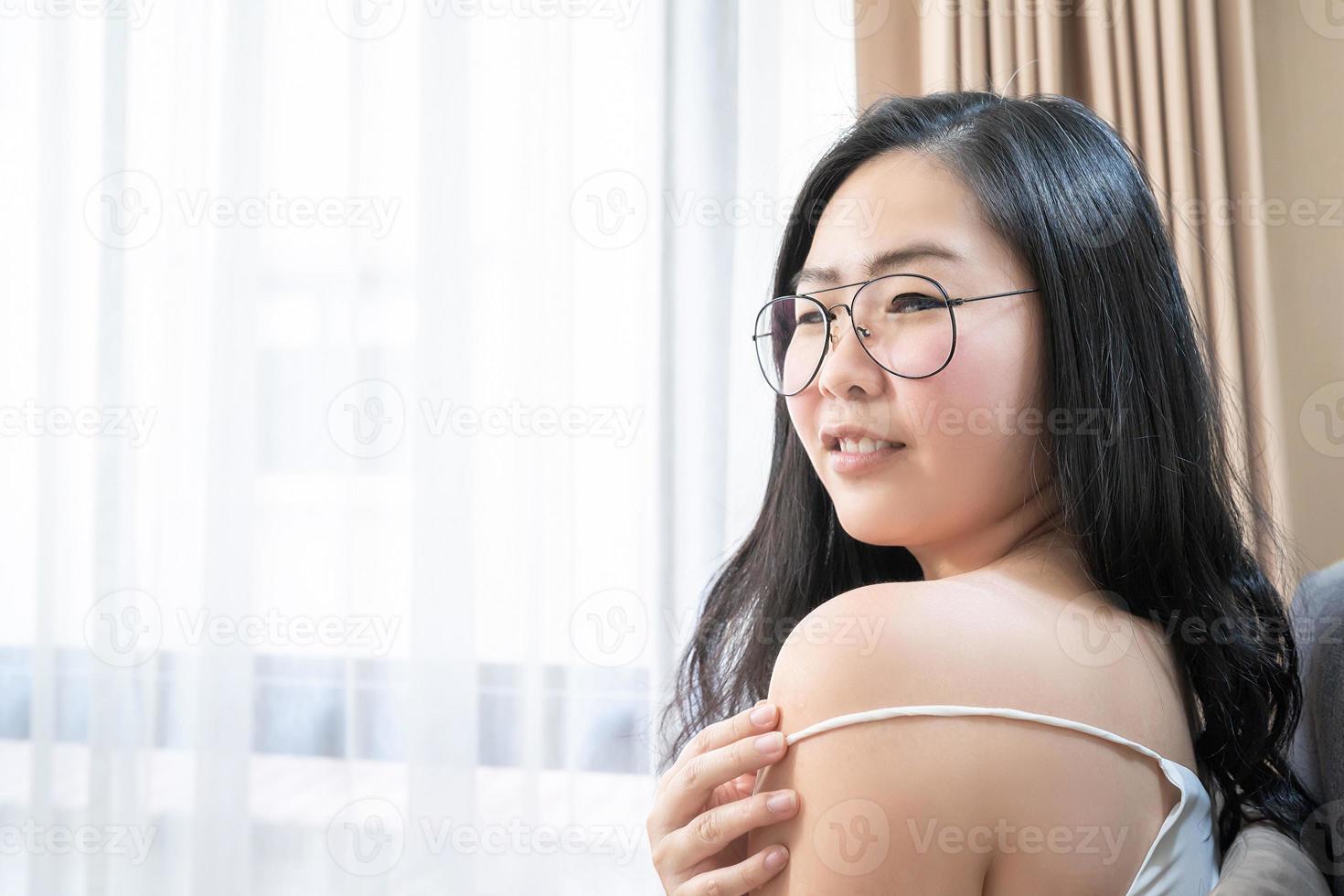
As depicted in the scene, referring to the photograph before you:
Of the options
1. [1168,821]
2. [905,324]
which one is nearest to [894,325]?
[905,324]

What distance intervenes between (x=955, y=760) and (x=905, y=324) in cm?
33

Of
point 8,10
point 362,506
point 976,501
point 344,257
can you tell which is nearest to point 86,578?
point 362,506

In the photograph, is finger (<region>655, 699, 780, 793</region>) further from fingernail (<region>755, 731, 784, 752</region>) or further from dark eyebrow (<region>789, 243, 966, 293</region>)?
dark eyebrow (<region>789, 243, 966, 293</region>)

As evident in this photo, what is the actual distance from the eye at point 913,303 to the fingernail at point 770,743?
1.13 ft

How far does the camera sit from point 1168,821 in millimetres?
652

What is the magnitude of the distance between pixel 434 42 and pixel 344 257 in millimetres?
508

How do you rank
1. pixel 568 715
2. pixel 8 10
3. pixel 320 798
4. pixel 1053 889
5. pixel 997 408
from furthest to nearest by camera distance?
pixel 8 10 → pixel 320 798 → pixel 568 715 → pixel 997 408 → pixel 1053 889

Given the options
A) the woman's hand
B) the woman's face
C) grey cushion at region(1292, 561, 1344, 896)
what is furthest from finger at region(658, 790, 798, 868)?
grey cushion at region(1292, 561, 1344, 896)

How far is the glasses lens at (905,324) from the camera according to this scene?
71cm

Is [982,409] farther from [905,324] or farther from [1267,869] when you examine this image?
[1267,869]

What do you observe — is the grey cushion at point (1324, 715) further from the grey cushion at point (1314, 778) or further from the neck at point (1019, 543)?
the neck at point (1019, 543)

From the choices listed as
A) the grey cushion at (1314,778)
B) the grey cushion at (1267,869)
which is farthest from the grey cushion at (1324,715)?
the grey cushion at (1267,869)

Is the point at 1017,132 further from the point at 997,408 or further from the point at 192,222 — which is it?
the point at 192,222

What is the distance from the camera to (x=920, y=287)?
0.72 metres
